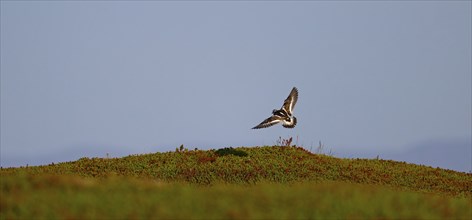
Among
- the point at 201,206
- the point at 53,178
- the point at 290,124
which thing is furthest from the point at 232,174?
the point at 201,206

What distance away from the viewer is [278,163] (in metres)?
30.7

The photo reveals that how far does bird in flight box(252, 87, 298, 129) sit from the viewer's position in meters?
30.3

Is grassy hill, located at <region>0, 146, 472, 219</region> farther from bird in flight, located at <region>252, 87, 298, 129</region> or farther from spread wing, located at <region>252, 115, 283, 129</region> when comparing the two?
bird in flight, located at <region>252, 87, 298, 129</region>

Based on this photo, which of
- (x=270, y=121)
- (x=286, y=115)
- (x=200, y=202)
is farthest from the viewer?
(x=286, y=115)

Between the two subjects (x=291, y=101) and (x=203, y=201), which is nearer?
(x=203, y=201)

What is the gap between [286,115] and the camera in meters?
32.2

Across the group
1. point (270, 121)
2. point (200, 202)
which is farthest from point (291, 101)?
point (200, 202)

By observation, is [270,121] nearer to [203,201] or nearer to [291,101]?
[291,101]

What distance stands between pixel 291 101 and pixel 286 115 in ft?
4.55

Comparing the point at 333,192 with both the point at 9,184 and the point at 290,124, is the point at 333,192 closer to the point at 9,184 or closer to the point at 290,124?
the point at 9,184

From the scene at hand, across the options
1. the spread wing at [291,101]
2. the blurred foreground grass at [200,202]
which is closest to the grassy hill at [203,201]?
the blurred foreground grass at [200,202]

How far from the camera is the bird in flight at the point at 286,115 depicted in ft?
99.4

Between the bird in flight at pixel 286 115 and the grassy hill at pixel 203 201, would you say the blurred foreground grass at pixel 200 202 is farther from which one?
the bird in flight at pixel 286 115

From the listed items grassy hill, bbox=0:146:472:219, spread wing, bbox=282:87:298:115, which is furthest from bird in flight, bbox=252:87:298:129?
grassy hill, bbox=0:146:472:219
